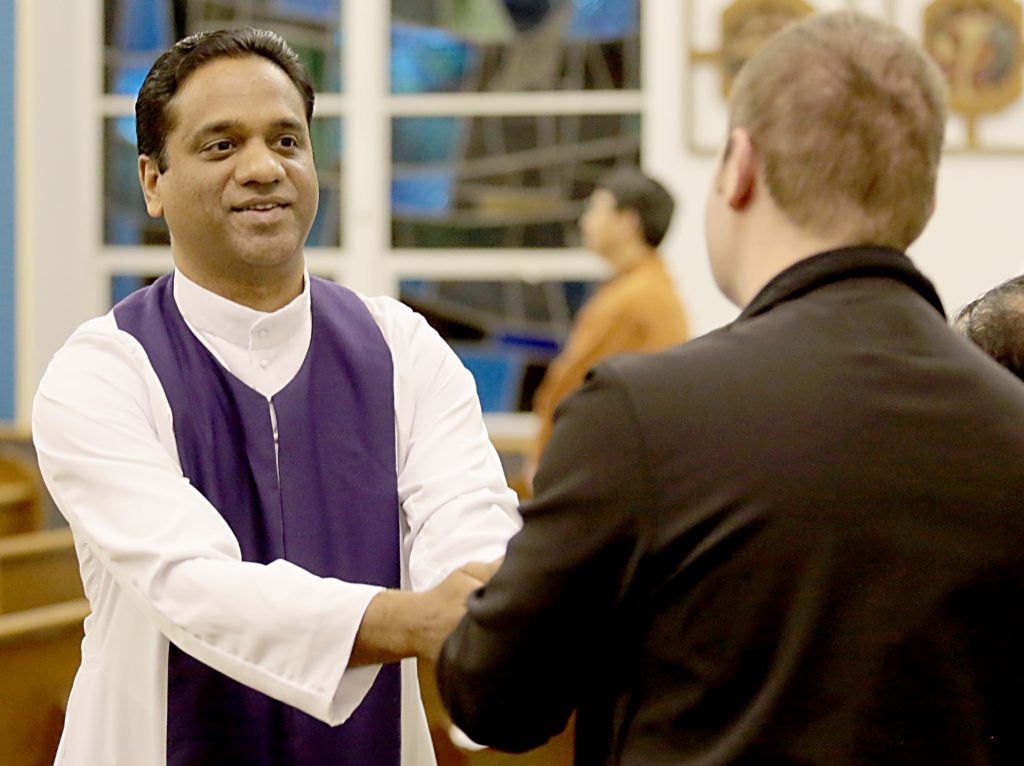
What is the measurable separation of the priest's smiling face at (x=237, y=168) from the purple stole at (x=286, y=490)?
4.4 inches

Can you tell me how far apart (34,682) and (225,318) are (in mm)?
1220

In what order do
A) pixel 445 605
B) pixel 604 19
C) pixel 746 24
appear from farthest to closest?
pixel 604 19, pixel 746 24, pixel 445 605

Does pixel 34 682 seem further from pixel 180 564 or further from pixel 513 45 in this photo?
pixel 513 45

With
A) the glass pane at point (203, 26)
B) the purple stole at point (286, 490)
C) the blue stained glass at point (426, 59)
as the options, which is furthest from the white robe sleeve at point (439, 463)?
the glass pane at point (203, 26)

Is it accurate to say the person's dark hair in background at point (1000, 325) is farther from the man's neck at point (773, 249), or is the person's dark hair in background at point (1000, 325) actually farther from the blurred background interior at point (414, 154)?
the blurred background interior at point (414, 154)

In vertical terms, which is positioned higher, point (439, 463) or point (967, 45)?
point (967, 45)

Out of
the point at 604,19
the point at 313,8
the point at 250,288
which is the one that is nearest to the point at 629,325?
the point at 604,19

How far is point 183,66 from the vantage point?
72.0 inches

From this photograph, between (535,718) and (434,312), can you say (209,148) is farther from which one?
(434,312)

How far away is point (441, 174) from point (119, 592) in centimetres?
591

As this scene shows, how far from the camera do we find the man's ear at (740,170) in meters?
1.29

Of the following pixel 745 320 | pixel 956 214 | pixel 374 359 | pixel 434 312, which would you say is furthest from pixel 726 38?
pixel 745 320

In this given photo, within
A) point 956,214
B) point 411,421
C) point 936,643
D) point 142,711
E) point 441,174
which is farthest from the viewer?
point 441,174

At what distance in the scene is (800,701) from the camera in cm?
122
